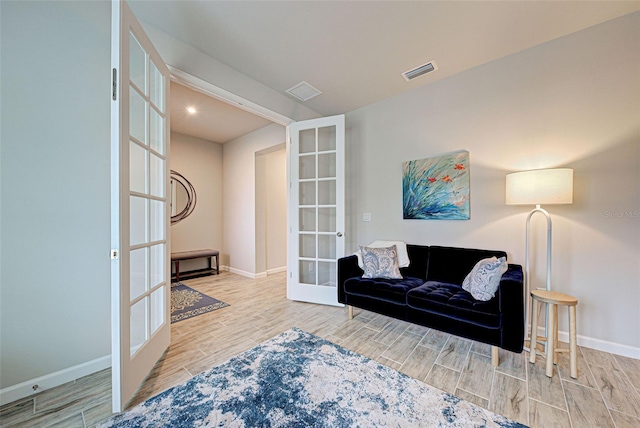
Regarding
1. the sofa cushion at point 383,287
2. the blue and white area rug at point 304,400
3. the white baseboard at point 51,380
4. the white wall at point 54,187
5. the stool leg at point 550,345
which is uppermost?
the white wall at point 54,187

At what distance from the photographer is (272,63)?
2.55 m

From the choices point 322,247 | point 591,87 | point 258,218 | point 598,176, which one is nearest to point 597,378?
point 598,176

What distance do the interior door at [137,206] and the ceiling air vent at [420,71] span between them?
2.45 meters

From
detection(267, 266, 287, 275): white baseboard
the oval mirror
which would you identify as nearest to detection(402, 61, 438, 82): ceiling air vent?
detection(267, 266, 287, 275): white baseboard

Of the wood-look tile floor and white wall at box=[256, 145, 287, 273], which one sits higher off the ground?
white wall at box=[256, 145, 287, 273]

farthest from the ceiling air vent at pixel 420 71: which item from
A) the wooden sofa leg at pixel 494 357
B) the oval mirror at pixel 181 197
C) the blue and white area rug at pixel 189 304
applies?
the oval mirror at pixel 181 197

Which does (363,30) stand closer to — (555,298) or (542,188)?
(542,188)

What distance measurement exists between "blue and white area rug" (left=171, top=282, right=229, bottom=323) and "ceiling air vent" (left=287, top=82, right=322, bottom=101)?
2.95 meters

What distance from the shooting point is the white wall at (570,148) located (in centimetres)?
195

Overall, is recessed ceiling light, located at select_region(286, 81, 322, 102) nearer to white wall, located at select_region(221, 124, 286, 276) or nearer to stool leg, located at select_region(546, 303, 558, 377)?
white wall, located at select_region(221, 124, 286, 276)

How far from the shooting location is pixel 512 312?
174 centimetres

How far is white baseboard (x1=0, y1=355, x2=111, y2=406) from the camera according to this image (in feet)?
4.85

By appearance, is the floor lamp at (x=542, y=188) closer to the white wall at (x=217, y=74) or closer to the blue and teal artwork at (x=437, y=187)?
the blue and teal artwork at (x=437, y=187)

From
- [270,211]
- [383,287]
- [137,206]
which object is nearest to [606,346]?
[383,287]
